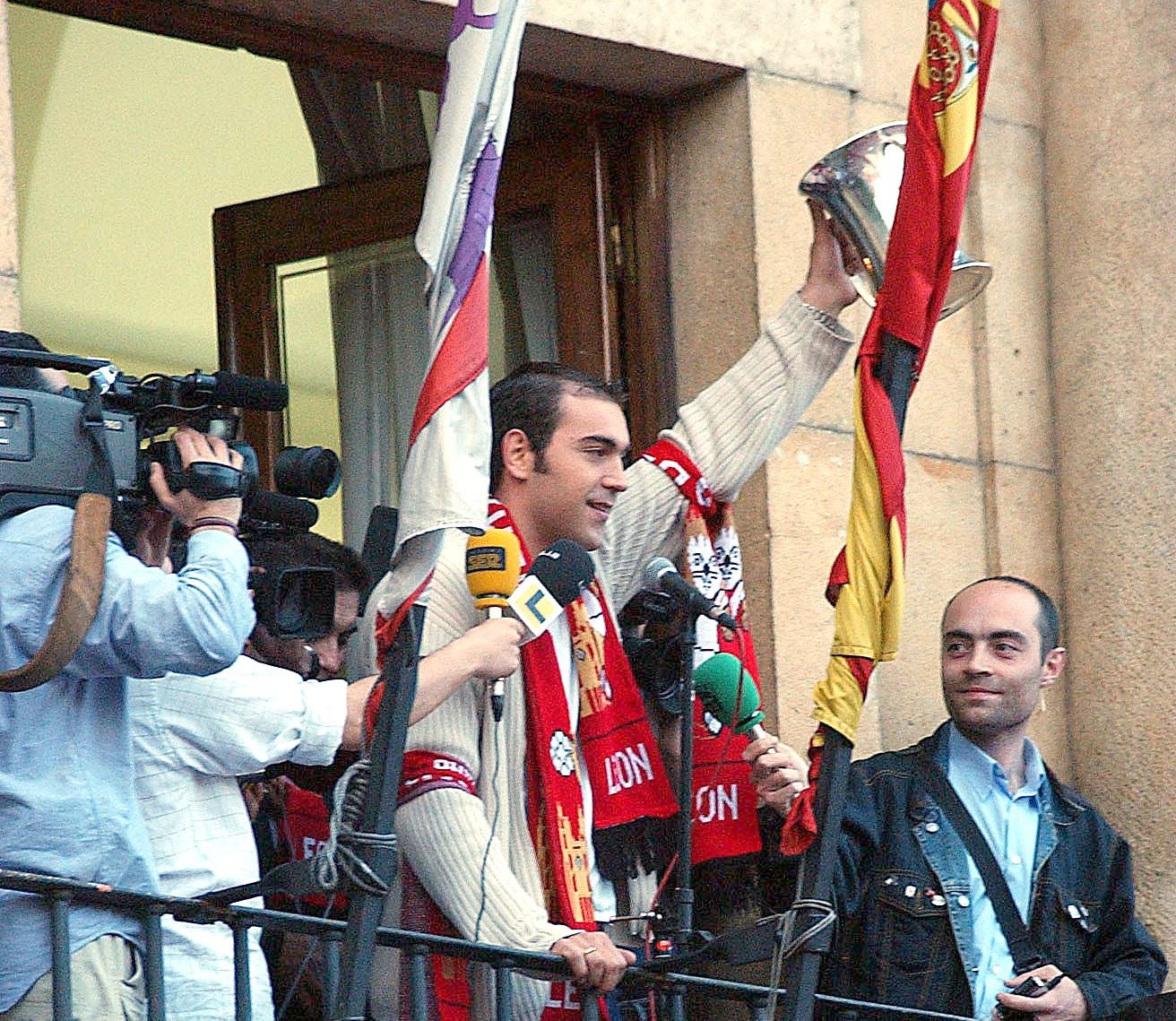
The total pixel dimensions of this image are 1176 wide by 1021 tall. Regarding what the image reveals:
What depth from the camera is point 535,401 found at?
4977mm

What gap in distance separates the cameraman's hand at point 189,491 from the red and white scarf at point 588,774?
690mm

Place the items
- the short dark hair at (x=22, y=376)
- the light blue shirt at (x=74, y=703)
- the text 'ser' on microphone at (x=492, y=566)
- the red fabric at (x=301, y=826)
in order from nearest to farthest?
the light blue shirt at (x=74, y=703), the short dark hair at (x=22, y=376), the text 'ser' on microphone at (x=492, y=566), the red fabric at (x=301, y=826)

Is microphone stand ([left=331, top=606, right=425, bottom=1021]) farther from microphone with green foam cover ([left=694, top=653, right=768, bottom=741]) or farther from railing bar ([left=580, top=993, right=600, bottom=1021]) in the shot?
microphone with green foam cover ([left=694, top=653, right=768, bottom=741])

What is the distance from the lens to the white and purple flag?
3.98 metres

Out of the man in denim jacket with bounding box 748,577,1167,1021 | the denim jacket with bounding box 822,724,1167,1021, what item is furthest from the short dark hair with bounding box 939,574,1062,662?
the denim jacket with bounding box 822,724,1167,1021

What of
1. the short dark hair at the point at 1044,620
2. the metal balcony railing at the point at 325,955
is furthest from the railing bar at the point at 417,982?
the short dark hair at the point at 1044,620

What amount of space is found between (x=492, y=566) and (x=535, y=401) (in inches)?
32.7

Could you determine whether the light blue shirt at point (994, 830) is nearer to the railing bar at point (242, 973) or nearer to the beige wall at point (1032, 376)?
the beige wall at point (1032, 376)

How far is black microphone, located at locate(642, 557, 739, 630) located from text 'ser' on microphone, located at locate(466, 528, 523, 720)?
0.43 meters

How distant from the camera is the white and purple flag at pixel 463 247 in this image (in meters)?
3.98

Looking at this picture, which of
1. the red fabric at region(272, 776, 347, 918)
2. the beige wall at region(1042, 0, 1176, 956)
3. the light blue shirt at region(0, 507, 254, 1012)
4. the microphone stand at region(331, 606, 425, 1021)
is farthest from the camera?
the beige wall at region(1042, 0, 1176, 956)

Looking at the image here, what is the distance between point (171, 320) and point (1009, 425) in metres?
3.98

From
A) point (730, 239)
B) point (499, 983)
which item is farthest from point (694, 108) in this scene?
point (499, 983)

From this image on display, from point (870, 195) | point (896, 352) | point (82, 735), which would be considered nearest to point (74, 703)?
point (82, 735)
